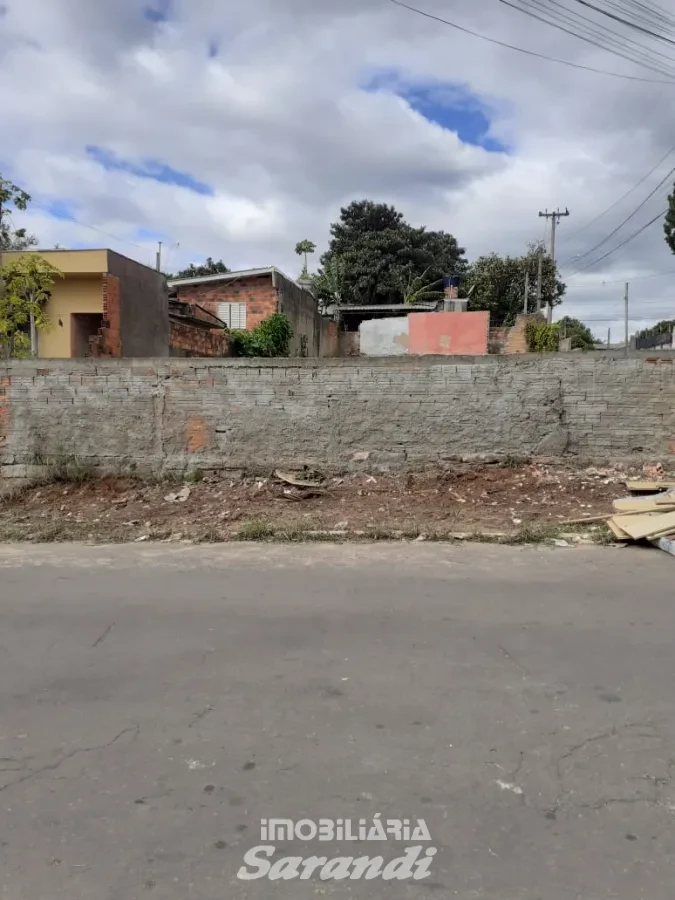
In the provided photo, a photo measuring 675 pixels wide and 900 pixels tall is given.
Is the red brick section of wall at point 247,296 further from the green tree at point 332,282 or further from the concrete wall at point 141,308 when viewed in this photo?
the green tree at point 332,282

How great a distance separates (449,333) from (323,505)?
16.5m

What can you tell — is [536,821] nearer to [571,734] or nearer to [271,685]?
[571,734]

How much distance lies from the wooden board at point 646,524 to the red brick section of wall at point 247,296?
17478mm

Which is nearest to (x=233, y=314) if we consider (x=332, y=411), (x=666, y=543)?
(x=332, y=411)

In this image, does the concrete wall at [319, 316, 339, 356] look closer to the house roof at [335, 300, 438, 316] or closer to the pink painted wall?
the house roof at [335, 300, 438, 316]

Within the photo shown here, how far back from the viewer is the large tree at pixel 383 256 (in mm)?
41875

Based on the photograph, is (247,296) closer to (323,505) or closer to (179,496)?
(179,496)

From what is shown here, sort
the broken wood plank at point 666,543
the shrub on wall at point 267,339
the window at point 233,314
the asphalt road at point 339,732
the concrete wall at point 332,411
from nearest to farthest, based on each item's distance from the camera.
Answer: the asphalt road at point 339,732 → the broken wood plank at point 666,543 → the concrete wall at point 332,411 → the shrub on wall at point 267,339 → the window at point 233,314

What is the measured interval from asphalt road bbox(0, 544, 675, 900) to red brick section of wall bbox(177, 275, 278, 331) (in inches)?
717

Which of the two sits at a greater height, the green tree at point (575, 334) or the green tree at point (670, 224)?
the green tree at point (670, 224)

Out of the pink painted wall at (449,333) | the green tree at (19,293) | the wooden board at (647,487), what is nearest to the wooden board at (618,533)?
the wooden board at (647,487)

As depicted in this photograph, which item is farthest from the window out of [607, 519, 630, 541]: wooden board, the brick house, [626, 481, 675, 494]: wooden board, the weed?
[607, 519, 630, 541]: wooden board

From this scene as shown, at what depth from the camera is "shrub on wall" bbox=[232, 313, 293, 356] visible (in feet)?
68.5

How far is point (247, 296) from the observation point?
23.0 m
